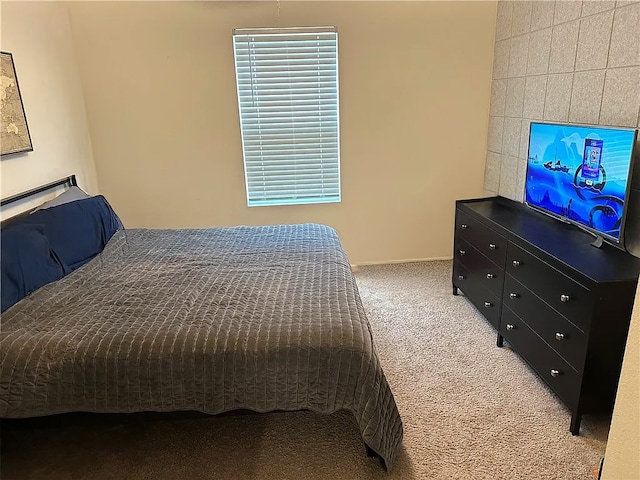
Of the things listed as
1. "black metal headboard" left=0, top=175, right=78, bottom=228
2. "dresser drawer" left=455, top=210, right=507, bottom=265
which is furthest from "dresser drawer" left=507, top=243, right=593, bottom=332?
"black metal headboard" left=0, top=175, right=78, bottom=228

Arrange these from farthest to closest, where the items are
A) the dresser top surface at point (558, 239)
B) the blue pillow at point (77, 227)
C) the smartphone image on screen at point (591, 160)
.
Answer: the blue pillow at point (77, 227)
the smartphone image on screen at point (591, 160)
the dresser top surface at point (558, 239)

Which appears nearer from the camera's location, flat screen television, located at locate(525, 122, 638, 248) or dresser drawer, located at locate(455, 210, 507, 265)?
flat screen television, located at locate(525, 122, 638, 248)

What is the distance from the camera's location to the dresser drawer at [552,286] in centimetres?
195

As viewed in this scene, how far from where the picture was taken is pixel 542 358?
229 centimetres

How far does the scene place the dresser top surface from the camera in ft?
6.50

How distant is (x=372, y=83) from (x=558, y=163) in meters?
1.68

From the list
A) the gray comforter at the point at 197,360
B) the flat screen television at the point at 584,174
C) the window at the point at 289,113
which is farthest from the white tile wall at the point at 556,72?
the gray comforter at the point at 197,360

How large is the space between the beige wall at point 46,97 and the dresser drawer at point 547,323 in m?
2.93

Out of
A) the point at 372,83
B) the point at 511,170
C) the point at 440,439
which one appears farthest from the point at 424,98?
the point at 440,439

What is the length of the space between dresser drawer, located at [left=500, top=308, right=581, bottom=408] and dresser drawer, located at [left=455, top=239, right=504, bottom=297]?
0.19 m

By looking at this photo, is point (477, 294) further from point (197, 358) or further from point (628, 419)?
point (628, 419)

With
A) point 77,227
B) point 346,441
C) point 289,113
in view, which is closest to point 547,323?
point 346,441

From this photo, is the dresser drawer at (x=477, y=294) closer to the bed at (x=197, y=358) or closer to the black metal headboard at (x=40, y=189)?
the bed at (x=197, y=358)

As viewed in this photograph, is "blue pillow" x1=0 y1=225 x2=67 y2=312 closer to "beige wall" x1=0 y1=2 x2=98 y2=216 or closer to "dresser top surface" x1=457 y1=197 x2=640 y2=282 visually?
"beige wall" x1=0 y1=2 x2=98 y2=216
